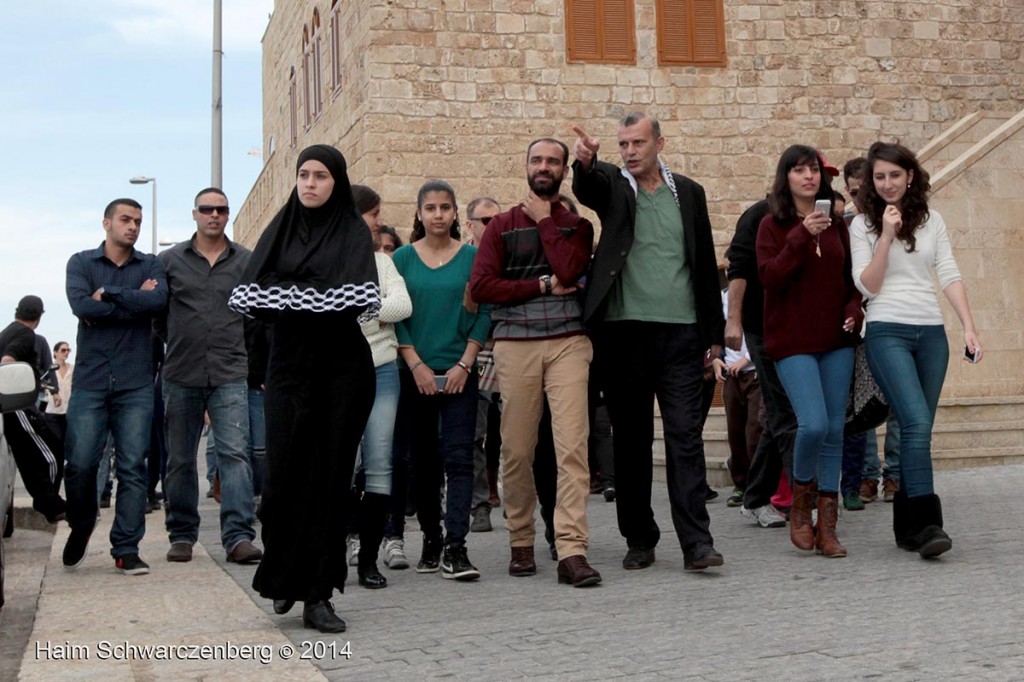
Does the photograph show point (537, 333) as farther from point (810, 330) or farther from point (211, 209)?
point (211, 209)

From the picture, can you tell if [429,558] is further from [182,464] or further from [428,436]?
[182,464]

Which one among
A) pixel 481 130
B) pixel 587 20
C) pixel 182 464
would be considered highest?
pixel 587 20

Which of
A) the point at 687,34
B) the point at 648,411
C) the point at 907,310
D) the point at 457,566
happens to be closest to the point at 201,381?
the point at 457,566

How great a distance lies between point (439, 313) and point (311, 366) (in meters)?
1.57

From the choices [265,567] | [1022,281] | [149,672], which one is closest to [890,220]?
[265,567]

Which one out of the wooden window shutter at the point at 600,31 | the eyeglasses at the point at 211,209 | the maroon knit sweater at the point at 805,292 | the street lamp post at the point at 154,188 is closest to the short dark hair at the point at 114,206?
the eyeglasses at the point at 211,209

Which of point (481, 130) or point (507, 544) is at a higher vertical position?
point (481, 130)

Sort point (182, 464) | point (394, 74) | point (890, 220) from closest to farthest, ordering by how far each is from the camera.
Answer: point (890, 220)
point (182, 464)
point (394, 74)

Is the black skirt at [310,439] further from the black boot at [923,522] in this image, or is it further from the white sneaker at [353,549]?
the black boot at [923,522]

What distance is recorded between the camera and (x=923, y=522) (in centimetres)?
650

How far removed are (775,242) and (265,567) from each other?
312cm

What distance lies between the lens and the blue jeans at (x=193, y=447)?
25.1ft

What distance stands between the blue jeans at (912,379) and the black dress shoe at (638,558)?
1275 mm

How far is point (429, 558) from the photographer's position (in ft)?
22.6
